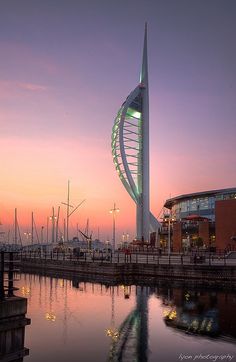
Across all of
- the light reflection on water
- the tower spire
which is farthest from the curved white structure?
the light reflection on water

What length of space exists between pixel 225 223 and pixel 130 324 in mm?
51889

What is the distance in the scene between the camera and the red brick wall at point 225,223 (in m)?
73.6

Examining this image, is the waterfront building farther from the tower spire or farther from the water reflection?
the tower spire

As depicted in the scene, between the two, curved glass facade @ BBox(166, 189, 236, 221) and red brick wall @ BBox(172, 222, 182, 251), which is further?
red brick wall @ BBox(172, 222, 182, 251)

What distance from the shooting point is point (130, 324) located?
2619 cm

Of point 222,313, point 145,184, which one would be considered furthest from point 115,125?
point 222,313

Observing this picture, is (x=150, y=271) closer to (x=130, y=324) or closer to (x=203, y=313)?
(x=203, y=313)

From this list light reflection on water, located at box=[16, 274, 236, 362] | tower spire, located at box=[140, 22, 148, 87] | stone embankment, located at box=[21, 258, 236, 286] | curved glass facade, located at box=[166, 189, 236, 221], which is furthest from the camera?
tower spire, located at box=[140, 22, 148, 87]

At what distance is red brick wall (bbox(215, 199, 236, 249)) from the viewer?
73.6m

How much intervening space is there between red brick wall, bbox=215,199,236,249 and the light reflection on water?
111ft

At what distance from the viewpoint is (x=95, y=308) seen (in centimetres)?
3250

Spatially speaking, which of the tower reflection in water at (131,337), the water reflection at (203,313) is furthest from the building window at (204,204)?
the tower reflection in water at (131,337)

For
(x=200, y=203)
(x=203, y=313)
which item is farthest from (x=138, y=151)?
(x=203, y=313)

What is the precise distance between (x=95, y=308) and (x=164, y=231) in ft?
232
